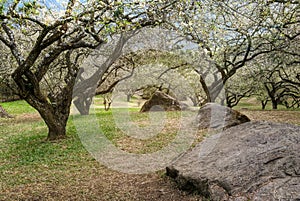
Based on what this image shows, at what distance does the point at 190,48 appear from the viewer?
16.9 meters

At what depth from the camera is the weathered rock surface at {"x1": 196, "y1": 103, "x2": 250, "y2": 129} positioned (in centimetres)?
1046

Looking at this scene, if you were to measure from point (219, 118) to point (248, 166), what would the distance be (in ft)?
19.3

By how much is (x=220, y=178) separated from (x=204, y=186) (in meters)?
0.34

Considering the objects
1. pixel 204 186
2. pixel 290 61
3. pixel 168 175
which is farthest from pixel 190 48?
pixel 204 186

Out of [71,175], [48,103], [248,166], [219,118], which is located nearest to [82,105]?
[48,103]

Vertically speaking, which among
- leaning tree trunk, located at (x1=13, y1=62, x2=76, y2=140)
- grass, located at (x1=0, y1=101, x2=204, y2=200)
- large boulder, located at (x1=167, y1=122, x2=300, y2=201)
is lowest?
grass, located at (x1=0, y1=101, x2=204, y2=200)

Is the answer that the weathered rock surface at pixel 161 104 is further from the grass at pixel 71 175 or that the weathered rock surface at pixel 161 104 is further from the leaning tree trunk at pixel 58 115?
the leaning tree trunk at pixel 58 115

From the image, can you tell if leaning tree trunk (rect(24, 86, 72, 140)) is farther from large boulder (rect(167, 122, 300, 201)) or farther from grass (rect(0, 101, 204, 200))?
large boulder (rect(167, 122, 300, 201))

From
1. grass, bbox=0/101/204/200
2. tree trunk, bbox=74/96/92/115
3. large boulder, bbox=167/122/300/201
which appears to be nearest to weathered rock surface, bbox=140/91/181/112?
tree trunk, bbox=74/96/92/115

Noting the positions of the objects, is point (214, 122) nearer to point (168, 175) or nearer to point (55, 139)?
point (168, 175)

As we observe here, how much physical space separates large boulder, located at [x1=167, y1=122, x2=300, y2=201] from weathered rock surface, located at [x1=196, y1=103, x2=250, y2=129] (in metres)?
3.81

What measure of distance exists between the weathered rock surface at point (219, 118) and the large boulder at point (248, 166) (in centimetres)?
381

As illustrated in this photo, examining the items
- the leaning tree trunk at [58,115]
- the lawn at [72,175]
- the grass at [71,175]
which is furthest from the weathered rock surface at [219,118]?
the leaning tree trunk at [58,115]

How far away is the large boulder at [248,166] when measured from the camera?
4.37 meters
